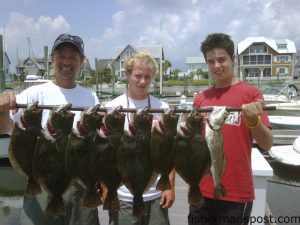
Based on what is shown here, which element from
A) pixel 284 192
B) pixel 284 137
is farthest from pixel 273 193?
pixel 284 137

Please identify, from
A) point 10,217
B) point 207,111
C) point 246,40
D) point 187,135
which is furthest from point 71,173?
point 246,40

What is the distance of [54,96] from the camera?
405 centimetres

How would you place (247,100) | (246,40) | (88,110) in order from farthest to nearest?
(246,40), (247,100), (88,110)

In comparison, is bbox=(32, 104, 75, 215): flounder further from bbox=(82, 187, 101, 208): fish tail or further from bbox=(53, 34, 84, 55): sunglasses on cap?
bbox=(53, 34, 84, 55): sunglasses on cap

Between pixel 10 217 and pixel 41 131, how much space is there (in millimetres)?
6630

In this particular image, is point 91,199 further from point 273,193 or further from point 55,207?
point 273,193

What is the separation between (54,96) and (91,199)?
129 centimetres

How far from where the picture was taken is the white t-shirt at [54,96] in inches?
155

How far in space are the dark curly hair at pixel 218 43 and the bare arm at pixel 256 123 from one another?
3.08 feet

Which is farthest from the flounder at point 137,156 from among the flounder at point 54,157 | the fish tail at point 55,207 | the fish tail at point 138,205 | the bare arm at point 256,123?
the bare arm at point 256,123

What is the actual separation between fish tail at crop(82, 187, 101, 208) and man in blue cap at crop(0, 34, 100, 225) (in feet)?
2.14

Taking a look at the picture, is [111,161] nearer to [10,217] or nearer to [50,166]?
[50,166]

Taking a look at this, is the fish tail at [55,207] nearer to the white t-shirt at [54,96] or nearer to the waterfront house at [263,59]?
the white t-shirt at [54,96]

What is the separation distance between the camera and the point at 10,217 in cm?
901
